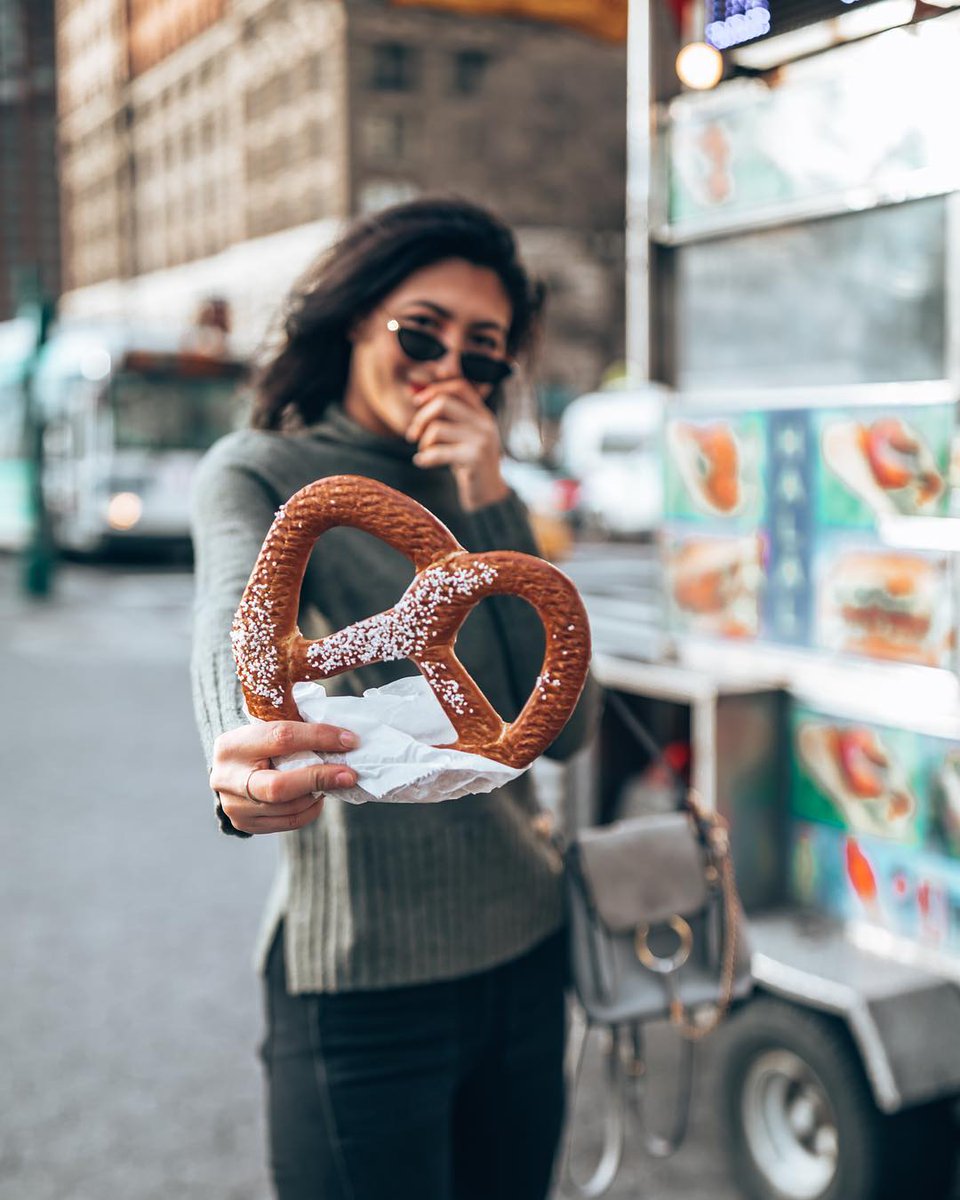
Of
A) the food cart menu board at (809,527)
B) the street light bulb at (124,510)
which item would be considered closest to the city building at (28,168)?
the street light bulb at (124,510)

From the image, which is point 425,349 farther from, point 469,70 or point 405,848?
point 469,70

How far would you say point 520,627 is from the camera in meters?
1.92

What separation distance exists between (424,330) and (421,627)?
0.69 metres

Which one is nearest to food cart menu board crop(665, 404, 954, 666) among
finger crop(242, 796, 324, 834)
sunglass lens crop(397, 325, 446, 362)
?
sunglass lens crop(397, 325, 446, 362)

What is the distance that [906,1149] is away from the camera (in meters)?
2.84

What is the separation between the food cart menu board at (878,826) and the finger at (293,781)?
186 cm

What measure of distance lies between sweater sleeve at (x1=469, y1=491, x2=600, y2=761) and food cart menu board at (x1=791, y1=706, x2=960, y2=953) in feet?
3.49

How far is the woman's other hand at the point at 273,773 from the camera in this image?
1.23 m

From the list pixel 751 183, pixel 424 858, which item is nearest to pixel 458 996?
pixel 424 858

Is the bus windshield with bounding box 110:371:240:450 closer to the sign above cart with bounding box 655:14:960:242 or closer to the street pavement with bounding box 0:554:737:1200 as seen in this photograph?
the street pavement with bounding box 0:554:737:1200

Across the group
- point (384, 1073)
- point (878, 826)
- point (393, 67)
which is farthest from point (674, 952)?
point (393, 67)

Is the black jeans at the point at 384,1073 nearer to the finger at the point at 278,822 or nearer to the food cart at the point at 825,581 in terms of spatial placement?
the finger at the point at 278,822

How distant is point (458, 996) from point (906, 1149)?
57.5 inches

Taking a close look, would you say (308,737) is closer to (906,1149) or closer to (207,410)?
(906,1149)
